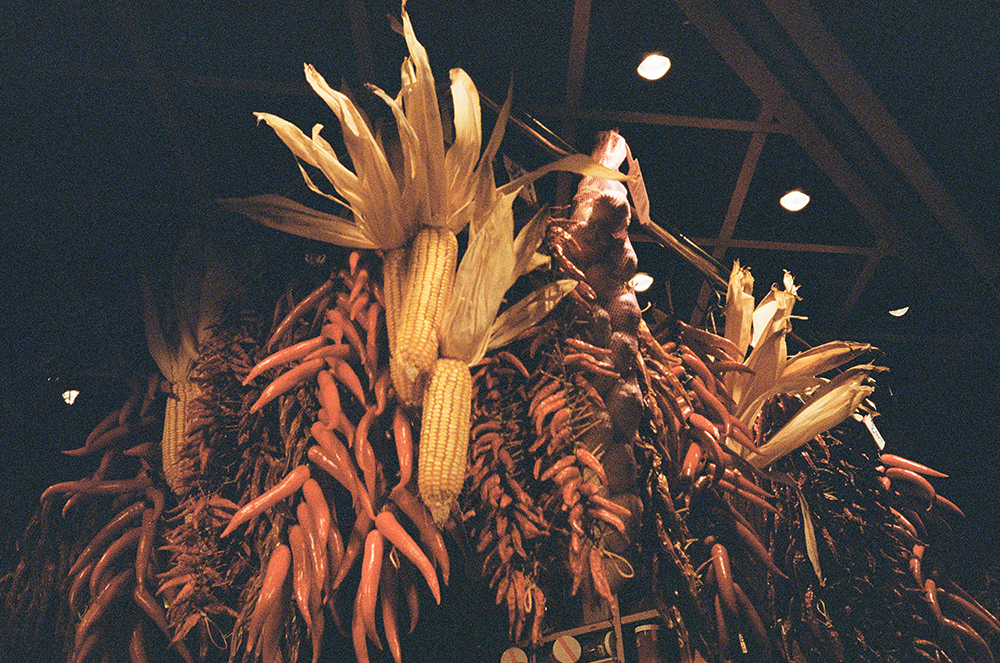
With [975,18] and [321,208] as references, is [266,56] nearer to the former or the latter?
[321,208]

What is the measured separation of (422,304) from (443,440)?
0.33m

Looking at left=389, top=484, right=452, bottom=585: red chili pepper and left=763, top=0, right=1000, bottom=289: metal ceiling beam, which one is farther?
left=763, top=0, right=1000, bottom=289: metal ceiling beam

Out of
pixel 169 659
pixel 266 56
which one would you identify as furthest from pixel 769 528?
pixel 266 56

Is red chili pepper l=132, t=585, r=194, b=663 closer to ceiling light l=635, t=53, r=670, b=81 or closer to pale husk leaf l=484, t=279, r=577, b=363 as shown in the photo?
pale husk leaf l=484, t=279, r=577, b=363

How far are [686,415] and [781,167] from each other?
1.11 metres

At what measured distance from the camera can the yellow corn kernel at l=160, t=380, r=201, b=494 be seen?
6.06 feet

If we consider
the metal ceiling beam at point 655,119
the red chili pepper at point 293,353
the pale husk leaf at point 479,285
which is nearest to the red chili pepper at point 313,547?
the red chili pepper at point 293,353

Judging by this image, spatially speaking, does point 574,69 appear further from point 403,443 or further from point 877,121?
point 403,443

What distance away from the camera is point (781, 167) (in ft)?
8.55

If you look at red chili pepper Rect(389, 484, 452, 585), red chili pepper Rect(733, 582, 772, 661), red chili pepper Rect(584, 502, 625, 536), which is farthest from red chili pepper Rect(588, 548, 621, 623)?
red chili pepper Rect(733, 582, 772, 661)

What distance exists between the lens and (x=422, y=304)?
1.63 m

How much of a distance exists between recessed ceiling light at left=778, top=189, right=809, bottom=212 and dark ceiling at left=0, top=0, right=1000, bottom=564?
4 centimetres

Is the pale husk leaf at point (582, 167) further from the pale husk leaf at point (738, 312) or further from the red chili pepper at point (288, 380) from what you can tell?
the pale husk leaf at point (738, 312)

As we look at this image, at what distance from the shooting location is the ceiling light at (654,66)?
2.21 m
